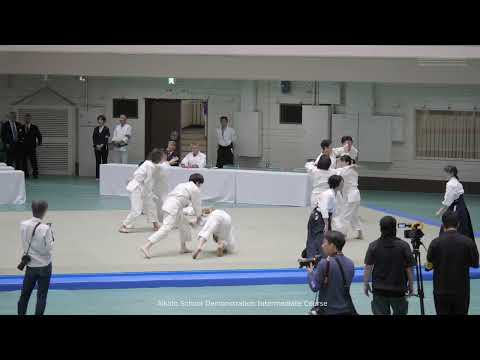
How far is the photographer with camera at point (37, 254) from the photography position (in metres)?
9.52

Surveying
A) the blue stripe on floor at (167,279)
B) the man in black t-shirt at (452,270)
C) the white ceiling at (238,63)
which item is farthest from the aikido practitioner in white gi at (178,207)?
the white ceiling at (238,63)

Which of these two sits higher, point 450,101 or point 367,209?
point 450,101

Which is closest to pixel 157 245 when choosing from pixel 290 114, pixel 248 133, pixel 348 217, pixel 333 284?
pixel 348 217

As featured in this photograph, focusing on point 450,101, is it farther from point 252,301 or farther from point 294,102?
point 252,301

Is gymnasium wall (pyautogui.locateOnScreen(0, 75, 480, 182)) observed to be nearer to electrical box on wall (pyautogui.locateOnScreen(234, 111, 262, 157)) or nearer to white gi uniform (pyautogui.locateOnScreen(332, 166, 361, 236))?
electrical box on wall (pyautogui.locateOnScreen(234, 111, 262, 157))

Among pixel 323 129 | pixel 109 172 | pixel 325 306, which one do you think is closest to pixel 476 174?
pixel 323 129

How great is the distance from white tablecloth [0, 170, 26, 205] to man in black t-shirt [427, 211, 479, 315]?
12088 millimetres

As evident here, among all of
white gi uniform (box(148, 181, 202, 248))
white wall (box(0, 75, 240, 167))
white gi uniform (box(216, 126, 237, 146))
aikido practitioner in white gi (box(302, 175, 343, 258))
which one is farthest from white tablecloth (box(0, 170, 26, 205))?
aikido practitioner in white gi (box(302, 175, 343, 258))

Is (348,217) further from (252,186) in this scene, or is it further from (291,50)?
(291,50)

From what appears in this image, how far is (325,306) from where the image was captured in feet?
26.8

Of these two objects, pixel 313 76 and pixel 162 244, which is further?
pixel 313 76

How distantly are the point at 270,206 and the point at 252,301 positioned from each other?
774 centimetres

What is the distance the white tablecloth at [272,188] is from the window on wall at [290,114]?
4800 mm

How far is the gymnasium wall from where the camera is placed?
22.8m
